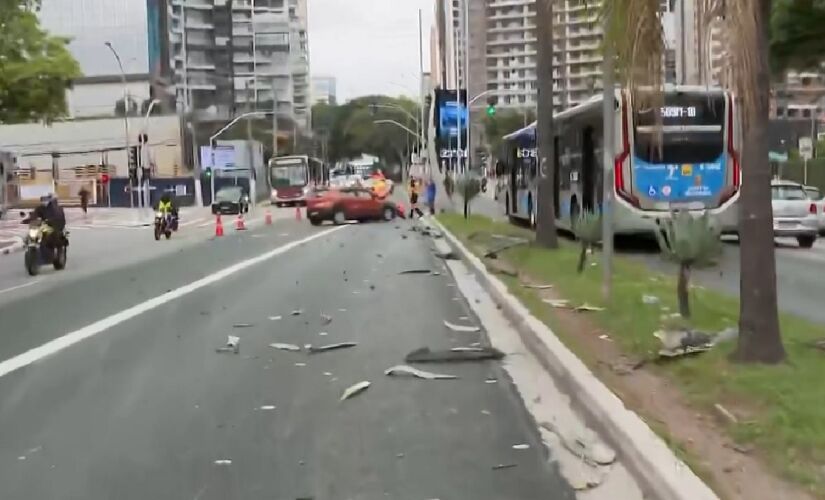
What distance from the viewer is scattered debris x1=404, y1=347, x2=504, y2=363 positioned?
10.2 metres

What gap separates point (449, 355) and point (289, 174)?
2405 inches

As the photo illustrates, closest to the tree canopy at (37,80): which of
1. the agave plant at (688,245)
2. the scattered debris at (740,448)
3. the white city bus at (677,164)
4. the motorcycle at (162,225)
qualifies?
the motorcycle at (162,225)

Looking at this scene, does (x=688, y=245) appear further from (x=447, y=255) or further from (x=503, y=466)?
(x=447, y=255)

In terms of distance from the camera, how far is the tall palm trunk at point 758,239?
783cm

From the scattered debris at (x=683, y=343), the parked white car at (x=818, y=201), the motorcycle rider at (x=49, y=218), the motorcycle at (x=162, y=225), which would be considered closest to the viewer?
the scattered debris at (x=683, y=343)

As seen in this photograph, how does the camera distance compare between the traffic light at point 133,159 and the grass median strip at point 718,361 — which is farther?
the traffic light at point 133,159

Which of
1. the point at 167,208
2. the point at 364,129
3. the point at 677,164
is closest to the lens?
the point at 677,164

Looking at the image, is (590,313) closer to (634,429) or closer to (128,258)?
(634,429)

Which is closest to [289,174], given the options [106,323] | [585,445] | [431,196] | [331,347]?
[431,196]

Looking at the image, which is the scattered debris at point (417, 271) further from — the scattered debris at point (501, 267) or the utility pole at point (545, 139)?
the utility pole at point (545, 139)

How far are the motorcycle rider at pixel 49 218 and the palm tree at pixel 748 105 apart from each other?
1691cm

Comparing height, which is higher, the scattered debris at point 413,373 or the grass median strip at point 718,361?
the grass median strip at point 718,361

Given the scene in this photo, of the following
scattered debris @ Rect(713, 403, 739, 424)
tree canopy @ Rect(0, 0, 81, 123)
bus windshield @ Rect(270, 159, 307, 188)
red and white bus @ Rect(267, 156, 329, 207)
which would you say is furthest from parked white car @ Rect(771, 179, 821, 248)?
bus windshield @ Rect(270, 159, 307, 188)

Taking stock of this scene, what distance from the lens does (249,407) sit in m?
8.22
